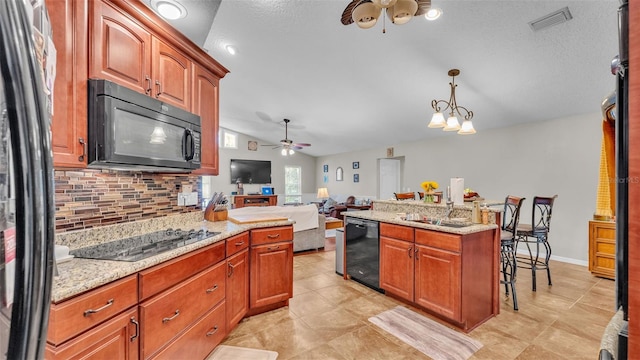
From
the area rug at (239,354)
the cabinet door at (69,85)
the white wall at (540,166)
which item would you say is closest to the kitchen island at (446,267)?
the area rug at (239,354)

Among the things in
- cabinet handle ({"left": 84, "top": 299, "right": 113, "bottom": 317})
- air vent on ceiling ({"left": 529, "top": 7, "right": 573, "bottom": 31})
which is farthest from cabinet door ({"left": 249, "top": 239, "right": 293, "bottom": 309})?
air vent on ceiling ({"left": 529, "top": 7, "right": 573, "bottom": 31})

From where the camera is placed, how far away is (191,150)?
1924 millimetres

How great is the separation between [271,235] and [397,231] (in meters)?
1.28

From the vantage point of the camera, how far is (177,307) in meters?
1.54

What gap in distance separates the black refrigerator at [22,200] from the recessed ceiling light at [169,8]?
2.27 metres

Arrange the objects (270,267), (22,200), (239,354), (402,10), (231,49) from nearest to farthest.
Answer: (22,200)
(402,10)
(239,354)
(270,267)
(231,49)

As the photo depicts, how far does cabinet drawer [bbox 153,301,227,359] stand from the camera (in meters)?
1.52

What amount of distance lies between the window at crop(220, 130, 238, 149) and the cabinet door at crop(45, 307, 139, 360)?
25.4ft

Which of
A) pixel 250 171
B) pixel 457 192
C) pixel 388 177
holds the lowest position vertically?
pixel 457 192

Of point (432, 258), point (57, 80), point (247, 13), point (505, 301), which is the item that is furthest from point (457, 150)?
point (57, 80)

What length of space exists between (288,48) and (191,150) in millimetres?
2204

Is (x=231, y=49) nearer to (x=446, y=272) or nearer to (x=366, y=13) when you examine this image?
(x=366, y=13)

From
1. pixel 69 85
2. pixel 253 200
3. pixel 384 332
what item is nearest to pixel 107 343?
pixel 69 85

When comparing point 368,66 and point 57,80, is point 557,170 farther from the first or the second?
point 57,80
